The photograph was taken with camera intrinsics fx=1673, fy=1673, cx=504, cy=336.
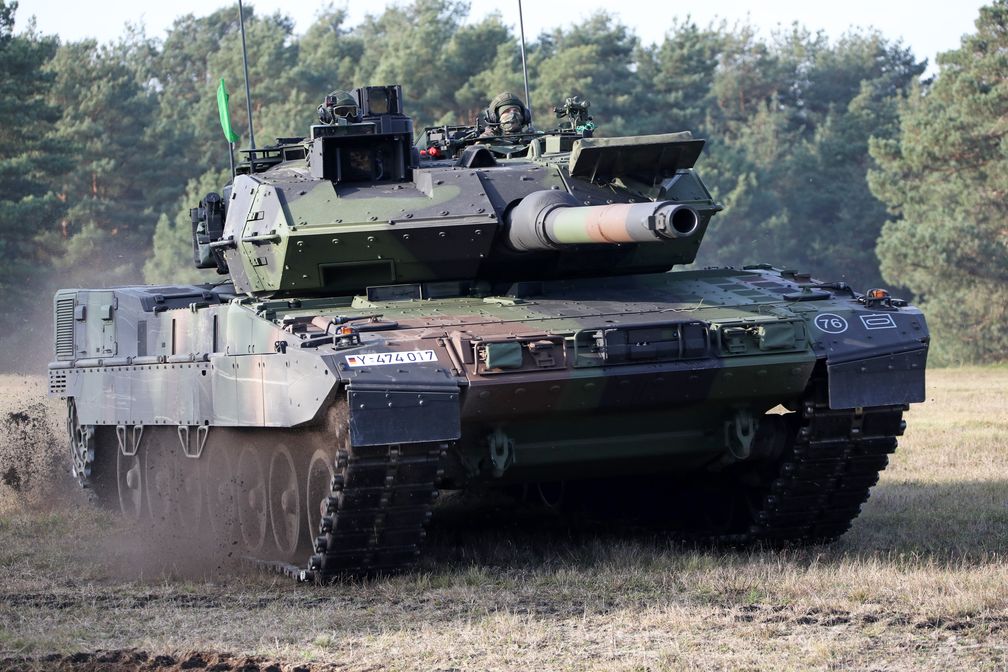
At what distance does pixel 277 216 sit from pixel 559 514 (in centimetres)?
431

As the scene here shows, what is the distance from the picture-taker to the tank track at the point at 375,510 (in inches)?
423

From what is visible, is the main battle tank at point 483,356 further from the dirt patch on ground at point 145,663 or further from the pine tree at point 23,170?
the pine tree at point 23,170

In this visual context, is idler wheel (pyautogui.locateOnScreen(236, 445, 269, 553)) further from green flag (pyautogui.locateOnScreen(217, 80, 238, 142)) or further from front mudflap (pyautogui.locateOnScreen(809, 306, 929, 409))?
front mudflap (pyautogui.locateOnScreen(809, 306, 929, 409))

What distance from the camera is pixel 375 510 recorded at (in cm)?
1102

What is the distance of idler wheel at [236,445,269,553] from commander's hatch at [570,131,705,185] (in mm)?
3382

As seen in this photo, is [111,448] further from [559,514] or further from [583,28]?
[583,28]

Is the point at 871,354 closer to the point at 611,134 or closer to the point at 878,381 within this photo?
the point at 878,381

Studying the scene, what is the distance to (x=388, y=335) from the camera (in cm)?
1112

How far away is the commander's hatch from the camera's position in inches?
509

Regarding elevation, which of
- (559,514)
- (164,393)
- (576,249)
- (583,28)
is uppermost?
(583,28)

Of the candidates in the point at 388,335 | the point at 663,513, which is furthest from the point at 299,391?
the point at 663,513

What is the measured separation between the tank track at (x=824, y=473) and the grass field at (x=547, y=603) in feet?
0.63

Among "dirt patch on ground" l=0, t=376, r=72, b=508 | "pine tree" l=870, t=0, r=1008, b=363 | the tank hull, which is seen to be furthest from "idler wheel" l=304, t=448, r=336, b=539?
"pine tree" l=870, t=0, r=1008, b=363

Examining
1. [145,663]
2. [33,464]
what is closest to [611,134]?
[33,464]
